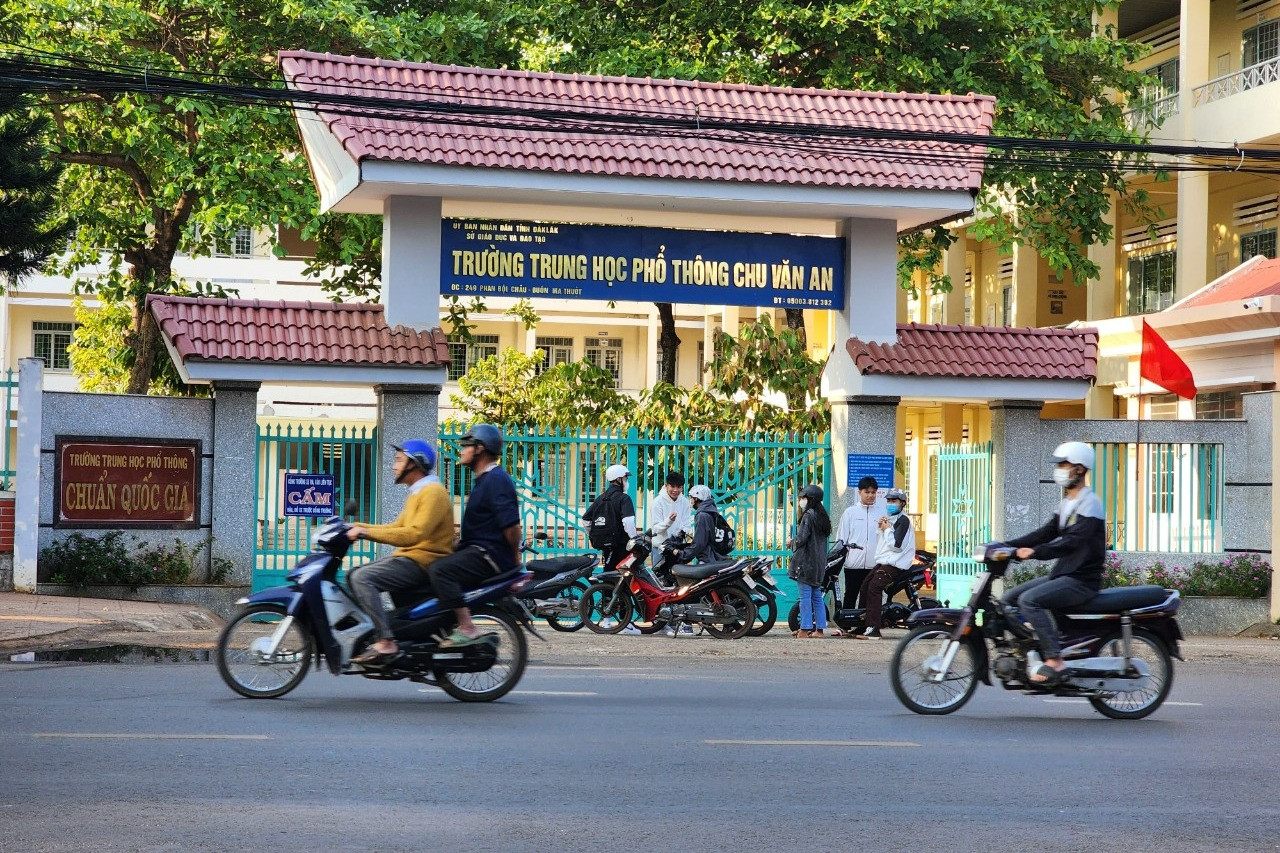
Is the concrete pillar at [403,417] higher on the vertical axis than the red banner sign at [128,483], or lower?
higher

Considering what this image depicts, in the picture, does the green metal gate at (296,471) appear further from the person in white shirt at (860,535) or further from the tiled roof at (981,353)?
the tiled roof at (981,353)

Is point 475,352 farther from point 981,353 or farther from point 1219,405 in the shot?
point 981,353

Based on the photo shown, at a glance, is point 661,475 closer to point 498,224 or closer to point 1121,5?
point 498,224

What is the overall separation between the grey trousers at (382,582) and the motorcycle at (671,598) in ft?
19.9

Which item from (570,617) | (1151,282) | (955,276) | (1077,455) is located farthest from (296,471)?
(955,276)

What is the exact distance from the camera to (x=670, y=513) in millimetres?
16953

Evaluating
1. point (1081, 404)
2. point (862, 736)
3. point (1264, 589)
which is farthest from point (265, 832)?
point (1081, 404)

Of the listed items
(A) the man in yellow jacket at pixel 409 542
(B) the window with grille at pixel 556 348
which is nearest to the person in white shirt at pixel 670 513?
(A) the man in yellow jacket at pixel 409 542

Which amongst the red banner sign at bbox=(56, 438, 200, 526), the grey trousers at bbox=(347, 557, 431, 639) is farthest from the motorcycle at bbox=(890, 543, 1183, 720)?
the red banner sign at bbox=(56, 438, 200, 526)

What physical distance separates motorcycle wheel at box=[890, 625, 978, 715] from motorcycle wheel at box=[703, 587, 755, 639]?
5900 millimetres

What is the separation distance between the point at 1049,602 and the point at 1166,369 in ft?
33.5

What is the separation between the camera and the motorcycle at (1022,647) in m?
10.0

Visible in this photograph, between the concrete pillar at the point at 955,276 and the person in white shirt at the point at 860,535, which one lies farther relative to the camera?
the concrete pillar at the point at 955,276

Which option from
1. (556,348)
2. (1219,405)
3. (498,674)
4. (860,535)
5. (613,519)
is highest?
(556,348)
